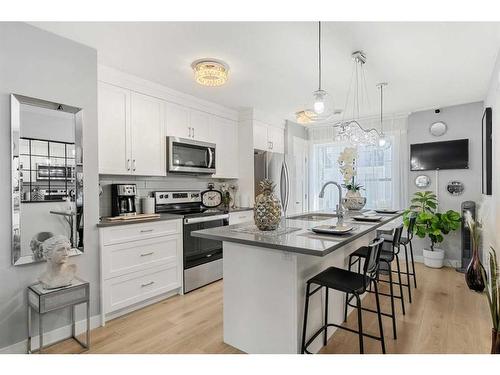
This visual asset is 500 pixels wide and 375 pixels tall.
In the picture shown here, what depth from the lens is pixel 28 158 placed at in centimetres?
214

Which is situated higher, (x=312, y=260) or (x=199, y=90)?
(x=199, y=90)

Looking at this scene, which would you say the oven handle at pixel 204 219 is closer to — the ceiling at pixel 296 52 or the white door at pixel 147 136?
the white door at pixel 147 136

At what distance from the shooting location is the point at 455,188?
433 centimetres

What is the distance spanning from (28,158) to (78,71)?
84cm

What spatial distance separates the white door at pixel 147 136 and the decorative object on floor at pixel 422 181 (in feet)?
12.8

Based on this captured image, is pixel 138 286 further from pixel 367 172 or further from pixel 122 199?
pixel 367 172

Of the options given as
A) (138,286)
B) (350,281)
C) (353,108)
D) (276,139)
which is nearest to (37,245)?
(138,286)

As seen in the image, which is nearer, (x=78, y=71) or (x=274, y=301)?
(x=274, y=301)

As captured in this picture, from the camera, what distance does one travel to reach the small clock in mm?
4172

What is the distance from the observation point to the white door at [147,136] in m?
3.15

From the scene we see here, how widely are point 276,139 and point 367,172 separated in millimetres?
1703

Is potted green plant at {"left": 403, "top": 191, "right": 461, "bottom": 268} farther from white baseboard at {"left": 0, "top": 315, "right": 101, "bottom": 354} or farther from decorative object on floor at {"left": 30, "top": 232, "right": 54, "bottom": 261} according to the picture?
decorative object on floor at {"left": 30, "top": 232, "right": 54, "bottom": 261}
